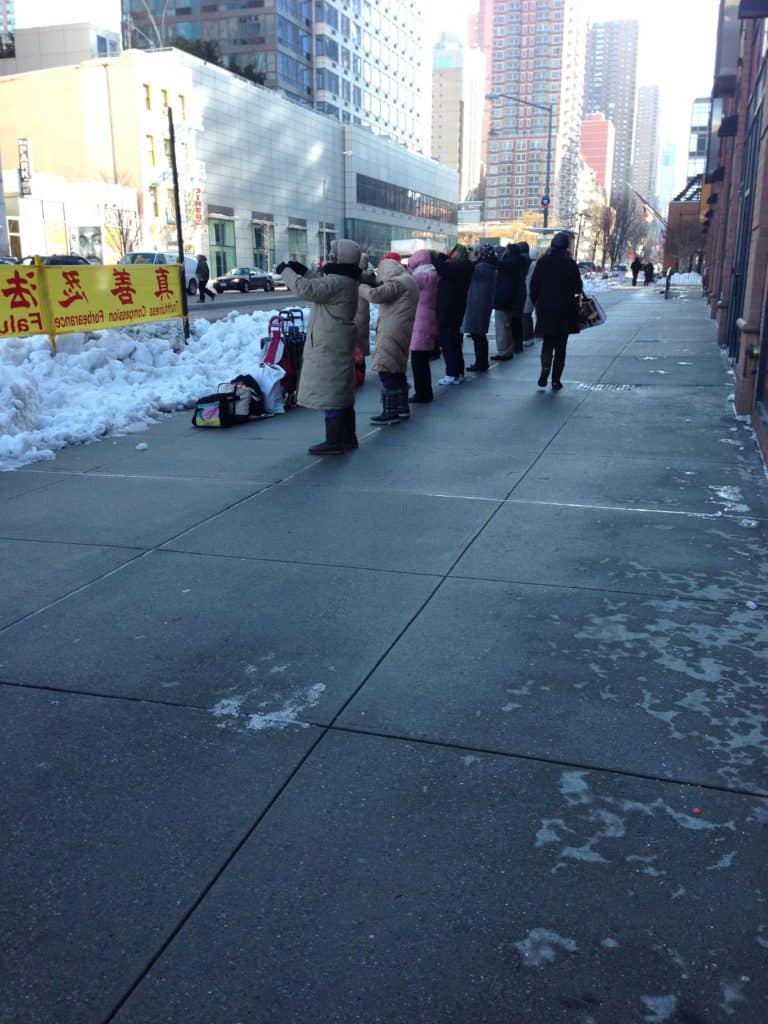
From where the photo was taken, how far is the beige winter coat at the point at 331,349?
773cm

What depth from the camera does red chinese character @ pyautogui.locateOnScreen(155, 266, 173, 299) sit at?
1316 cm

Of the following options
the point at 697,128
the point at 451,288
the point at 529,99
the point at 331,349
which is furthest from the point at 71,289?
the point at 529,99

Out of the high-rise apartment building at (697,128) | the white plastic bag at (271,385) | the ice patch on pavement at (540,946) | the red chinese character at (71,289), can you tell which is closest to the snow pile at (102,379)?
the red chinese character at (71,289)

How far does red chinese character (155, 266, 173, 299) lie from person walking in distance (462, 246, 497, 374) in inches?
177

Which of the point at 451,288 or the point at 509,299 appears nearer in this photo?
the point at 451,288

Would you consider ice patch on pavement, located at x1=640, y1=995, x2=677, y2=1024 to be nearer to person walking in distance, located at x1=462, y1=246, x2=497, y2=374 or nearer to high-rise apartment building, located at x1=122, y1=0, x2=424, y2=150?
person walking in distance, located at x1=462, y1=246, x2=497, y2=374

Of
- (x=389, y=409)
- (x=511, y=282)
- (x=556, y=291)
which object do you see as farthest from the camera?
(x=511, y=282)

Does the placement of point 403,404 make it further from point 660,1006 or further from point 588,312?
point 660,1006

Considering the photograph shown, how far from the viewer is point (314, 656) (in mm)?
4016

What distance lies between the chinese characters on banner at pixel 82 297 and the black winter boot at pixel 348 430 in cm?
450

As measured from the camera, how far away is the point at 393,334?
31.1 feet

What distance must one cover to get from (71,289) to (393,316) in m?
4.37

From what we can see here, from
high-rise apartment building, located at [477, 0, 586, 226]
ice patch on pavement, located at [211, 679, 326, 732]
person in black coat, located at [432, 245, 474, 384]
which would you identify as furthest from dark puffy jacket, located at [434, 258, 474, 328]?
high-rise apartment building, located at [477, 0, 586, 226]

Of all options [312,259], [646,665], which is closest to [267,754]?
[646,665]
